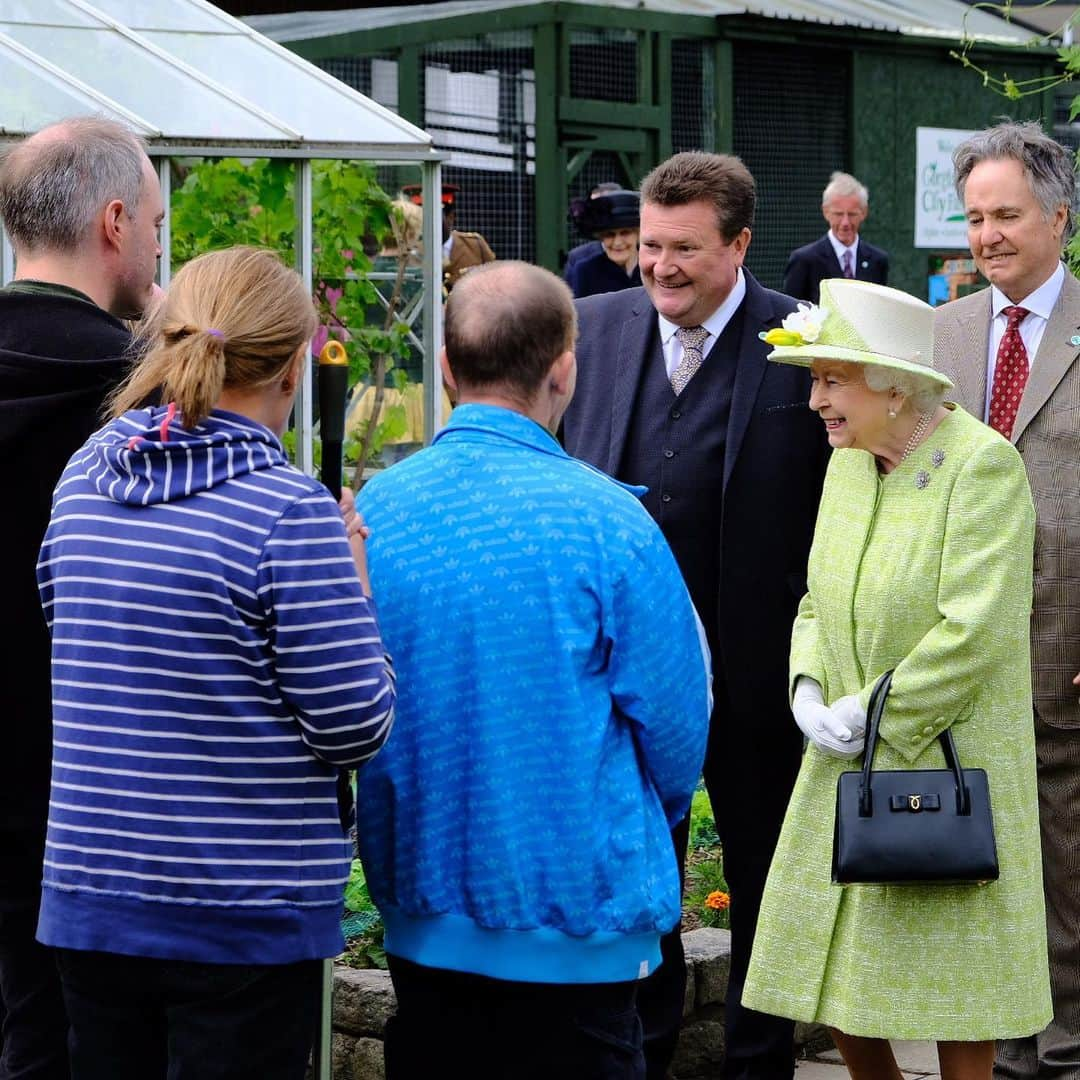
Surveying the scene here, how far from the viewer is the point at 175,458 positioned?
2.54 m

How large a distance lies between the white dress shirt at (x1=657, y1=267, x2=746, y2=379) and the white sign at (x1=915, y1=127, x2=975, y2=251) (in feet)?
42.8

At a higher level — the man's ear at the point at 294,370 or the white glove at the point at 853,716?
the man's ear at the point at 294,370

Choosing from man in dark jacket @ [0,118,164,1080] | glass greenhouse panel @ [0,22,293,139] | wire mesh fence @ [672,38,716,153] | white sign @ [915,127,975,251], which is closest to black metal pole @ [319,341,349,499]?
man in dark jacket @ [0,118,164,1080]

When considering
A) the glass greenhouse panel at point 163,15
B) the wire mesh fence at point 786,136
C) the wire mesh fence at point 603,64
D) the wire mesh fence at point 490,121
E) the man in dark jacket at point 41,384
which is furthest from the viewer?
the wire mesh fence at point 786,136

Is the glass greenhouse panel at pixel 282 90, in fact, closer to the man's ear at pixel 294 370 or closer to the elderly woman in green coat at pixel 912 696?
the elderly woman in green coat at pixel 912 696

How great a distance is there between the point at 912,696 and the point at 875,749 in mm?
138

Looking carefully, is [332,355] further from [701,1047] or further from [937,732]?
[701,1047]

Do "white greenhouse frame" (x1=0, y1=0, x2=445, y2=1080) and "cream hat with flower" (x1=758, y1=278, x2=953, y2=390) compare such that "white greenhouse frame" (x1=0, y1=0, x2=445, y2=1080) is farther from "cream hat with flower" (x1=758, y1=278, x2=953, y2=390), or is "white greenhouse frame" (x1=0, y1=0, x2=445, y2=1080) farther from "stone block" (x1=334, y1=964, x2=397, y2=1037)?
"cream hat with flower" (x1=758, y1=278, x2=953, y2=390)

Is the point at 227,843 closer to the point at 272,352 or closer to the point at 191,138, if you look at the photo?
the point at 272,352

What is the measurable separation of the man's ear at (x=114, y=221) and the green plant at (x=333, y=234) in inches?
124

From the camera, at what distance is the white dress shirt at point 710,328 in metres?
4.21

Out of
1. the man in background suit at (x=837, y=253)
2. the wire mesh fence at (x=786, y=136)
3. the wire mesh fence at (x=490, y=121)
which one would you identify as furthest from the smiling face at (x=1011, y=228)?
the wire mesh fence at (x=786, y=136)

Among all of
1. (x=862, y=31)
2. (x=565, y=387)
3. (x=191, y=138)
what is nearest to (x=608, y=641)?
(x=565, y=387)

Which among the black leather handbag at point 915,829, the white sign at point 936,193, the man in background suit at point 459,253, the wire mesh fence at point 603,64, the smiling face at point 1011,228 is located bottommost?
the black leather handbag at point 915,829
